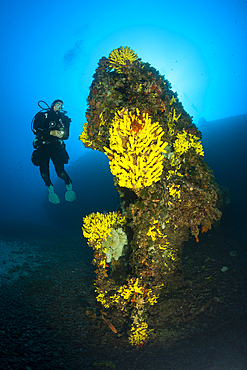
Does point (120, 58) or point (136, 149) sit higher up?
point (120, 58)

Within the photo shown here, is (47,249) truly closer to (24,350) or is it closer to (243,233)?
(24,350)

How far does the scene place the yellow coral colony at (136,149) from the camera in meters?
2.56

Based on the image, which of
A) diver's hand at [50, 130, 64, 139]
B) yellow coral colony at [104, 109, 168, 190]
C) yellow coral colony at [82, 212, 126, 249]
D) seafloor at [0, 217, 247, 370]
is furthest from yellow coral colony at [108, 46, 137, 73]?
seafloor at [0, 217, 247, 370]

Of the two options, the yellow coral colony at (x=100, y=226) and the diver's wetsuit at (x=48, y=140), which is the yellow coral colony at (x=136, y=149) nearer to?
the yellow coral colony at (x=100, y=226)

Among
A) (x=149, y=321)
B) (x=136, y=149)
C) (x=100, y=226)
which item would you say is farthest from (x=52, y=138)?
(x=149, y=321)

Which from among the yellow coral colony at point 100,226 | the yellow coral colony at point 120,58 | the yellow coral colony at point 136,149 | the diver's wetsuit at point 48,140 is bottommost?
the yellow coral colony at point 100,226

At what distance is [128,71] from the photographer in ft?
10.4

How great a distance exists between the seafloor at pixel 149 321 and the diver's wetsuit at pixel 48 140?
8.15ft

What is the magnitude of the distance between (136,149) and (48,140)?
1.87 m

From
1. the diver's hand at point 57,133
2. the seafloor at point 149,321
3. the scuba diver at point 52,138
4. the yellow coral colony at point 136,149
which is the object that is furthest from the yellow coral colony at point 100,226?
the diver's hand at point 57,133

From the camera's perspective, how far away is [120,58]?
325cm

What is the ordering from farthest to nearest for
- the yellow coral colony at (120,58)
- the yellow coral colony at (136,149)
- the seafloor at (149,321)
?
the yellow coral colony at (120,58) < the yellow coral colony at (136,149) < the seafloor at (149,321)

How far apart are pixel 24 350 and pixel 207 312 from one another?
2.73 m

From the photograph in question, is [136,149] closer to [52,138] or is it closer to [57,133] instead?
[57,133]
